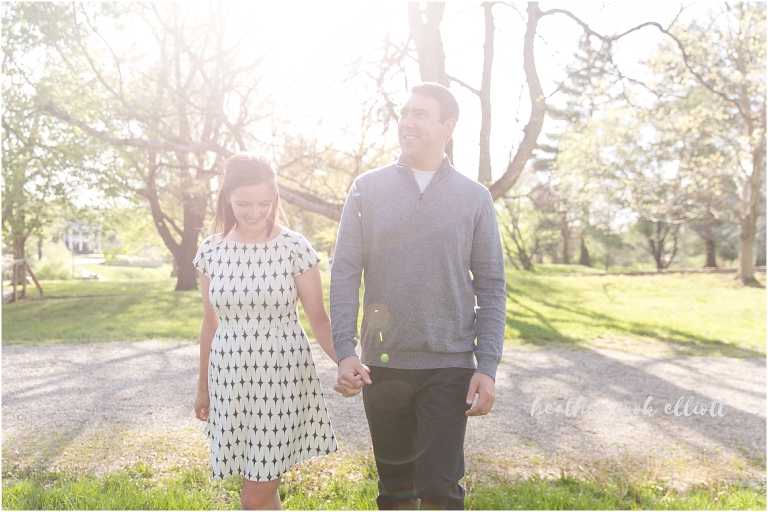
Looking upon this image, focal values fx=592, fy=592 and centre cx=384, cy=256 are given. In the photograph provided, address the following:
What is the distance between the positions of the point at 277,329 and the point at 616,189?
2085 centimetres

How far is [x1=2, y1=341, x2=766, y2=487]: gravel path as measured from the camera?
459cm

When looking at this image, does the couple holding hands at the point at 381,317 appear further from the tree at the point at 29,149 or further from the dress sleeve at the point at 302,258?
the tree at the point at 29,149

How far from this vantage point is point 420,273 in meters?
2.54

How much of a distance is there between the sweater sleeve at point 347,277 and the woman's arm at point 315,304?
14 centimetres

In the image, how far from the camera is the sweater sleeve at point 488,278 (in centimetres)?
258

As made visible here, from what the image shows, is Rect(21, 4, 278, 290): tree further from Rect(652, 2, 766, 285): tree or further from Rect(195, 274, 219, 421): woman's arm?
Rect(652, 2, 766, 285): tree

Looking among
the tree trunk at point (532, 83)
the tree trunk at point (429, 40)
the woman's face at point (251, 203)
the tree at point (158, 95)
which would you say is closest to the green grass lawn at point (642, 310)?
the tree trunk at point (532, 83)

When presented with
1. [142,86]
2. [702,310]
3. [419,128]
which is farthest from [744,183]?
[419,128]

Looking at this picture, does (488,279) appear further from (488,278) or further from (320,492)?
(320,492)

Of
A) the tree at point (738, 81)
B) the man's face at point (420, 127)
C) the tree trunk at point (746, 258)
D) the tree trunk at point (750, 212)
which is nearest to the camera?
the man's face at point (420, 127)

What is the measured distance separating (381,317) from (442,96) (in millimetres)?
1017

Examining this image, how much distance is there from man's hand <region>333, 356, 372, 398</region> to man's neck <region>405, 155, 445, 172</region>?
0.92 metres

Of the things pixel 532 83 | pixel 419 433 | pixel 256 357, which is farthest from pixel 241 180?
pixel 532 83

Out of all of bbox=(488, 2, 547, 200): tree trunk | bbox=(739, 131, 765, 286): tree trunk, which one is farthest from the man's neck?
bbox=(739, 131, 765, 286): tree trunk
